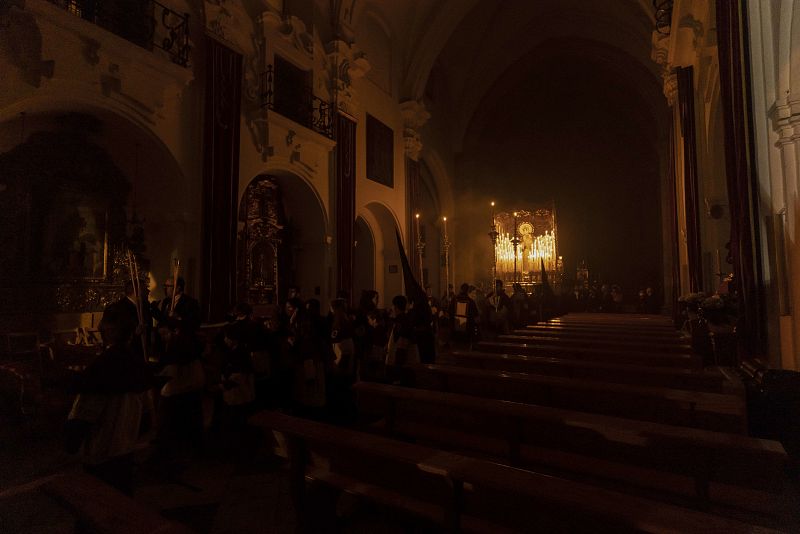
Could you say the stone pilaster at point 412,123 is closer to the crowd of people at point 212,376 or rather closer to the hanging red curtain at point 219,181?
the hanging red curtain at point 219,181

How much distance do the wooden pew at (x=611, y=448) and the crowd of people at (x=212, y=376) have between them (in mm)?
1443

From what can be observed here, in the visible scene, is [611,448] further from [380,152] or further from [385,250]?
[385,250]

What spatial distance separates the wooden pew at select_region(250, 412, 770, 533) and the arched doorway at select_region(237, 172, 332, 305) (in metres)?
7.52

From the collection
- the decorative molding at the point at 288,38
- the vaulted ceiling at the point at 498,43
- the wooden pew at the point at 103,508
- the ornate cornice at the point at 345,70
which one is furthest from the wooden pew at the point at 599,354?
the vaulted ceiling at the point at 498,43

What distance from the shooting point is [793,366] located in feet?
12.6

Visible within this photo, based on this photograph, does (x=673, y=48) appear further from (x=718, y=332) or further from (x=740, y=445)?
(x=740, y=445)

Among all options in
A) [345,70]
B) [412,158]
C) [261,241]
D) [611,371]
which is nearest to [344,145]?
→ [345,70]

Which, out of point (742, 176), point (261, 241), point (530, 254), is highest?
point (530, 254)

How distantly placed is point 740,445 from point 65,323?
845cm

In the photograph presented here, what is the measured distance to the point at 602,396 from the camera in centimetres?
355

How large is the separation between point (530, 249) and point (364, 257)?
812cm

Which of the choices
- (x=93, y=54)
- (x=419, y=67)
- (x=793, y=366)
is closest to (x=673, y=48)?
(x=793, y=366)

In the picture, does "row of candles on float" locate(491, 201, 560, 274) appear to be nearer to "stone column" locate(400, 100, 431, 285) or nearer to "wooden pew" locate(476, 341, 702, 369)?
"stone column" locate(400, 100, 431, 285)

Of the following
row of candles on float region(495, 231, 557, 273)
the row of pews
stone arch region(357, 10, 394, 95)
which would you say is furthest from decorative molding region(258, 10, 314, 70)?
row of candles on float region(495, 231, 557, 273)
